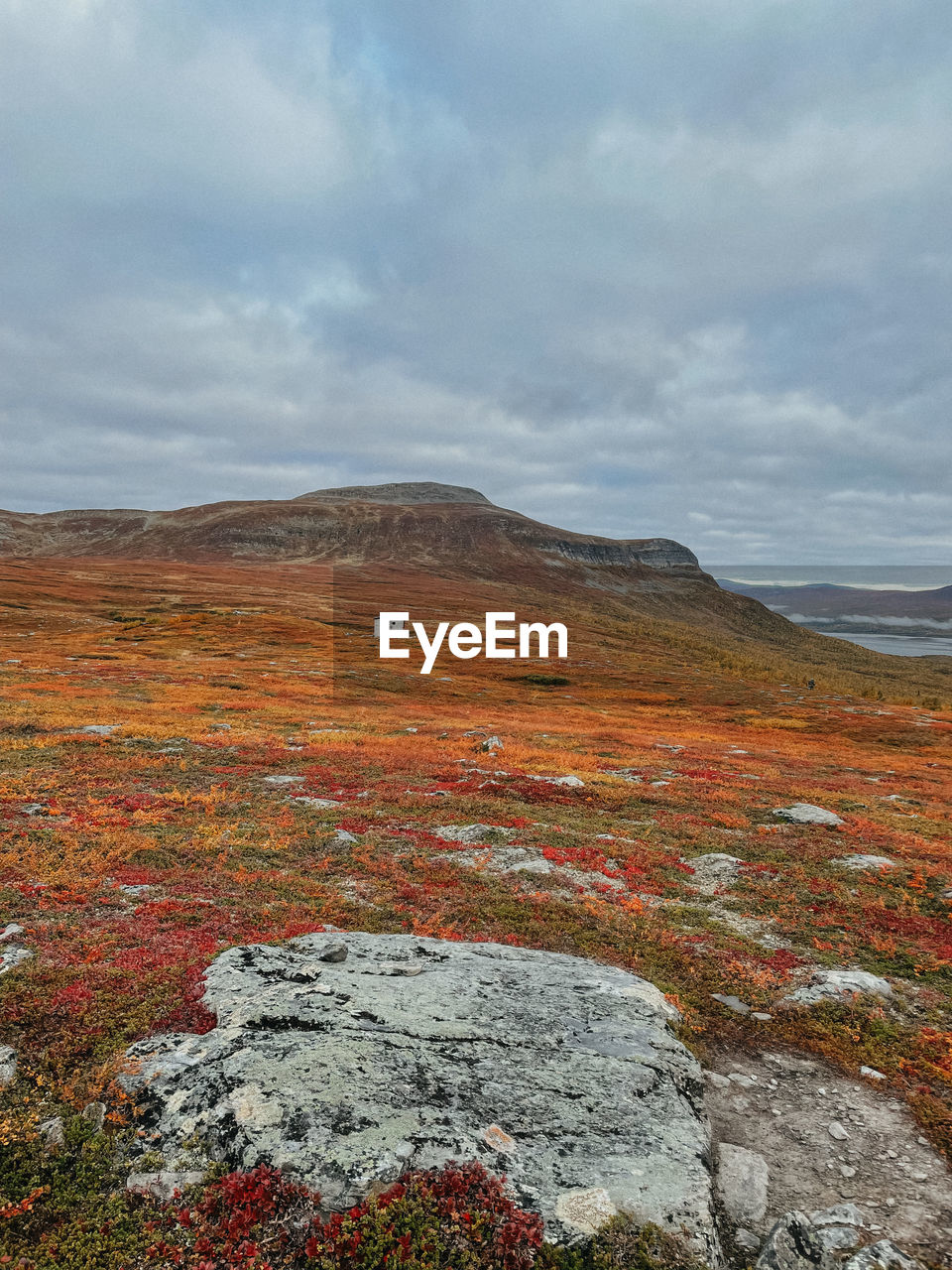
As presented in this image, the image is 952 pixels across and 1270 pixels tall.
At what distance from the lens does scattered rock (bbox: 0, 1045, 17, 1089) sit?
718 cm

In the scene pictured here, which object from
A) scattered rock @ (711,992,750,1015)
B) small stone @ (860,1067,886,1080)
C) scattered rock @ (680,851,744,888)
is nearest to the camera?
small stone @ (860,1067,886,1080)

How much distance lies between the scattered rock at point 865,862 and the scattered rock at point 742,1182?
45.0 feet

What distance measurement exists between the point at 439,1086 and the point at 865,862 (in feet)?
57.3

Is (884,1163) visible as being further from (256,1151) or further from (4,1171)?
(4,1171)

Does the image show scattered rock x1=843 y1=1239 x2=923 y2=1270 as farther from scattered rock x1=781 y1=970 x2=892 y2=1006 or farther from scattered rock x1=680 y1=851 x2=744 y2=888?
scattered rock x1=680 y1=851 x2=744 y2=888

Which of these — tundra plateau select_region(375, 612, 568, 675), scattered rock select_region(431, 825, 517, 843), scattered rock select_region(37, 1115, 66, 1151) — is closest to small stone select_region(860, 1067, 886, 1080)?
scattered rock select_region(37, 1115, 66, 1151)

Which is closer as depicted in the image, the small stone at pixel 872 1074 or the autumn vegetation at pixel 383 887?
the autumn vegetation at pixel 383 887

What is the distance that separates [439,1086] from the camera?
739 cm

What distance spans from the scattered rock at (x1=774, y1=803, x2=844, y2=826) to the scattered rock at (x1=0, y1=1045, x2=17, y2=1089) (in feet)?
79.2

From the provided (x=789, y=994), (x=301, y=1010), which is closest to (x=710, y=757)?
(x=789, y=994)

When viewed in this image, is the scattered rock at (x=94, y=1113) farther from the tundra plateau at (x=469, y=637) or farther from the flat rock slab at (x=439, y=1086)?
the tundra plateau at (x=469, y=637)

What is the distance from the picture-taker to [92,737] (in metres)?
29.4

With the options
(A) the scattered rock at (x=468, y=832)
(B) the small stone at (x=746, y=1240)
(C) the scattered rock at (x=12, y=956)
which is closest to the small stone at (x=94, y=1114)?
(C) the scattered rock at (x=12, y=956)

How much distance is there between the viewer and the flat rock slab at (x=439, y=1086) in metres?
6.29
